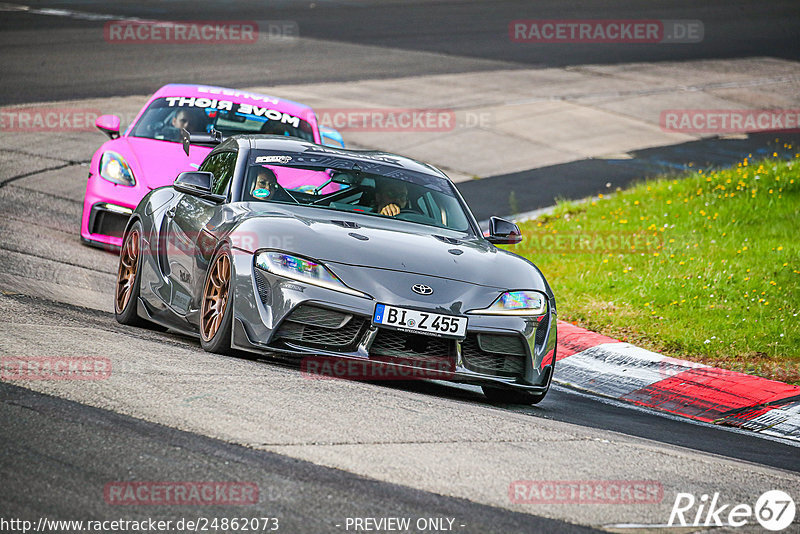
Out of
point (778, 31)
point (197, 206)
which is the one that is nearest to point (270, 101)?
point (197, 206)

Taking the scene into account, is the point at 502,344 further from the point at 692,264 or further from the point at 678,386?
the point at 692,264

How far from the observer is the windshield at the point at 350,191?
24.9 feet

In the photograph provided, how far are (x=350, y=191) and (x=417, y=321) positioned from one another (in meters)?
1.64

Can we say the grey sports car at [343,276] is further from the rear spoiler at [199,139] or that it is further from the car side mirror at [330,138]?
the car side mirror at [330,138]

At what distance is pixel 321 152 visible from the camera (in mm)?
8031

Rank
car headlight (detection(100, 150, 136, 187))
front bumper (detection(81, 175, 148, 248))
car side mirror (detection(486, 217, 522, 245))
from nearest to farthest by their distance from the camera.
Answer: car side mirror (detection(486, 217, 522, 245)), front bumper (detection(81, 175, 148, 248)), car headlight (detection(100, 150, 136, 187))

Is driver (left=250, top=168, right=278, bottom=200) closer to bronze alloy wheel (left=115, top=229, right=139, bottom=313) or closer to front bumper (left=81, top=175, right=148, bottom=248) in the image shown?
bronze alloy wheel (left=115, top=229, right=139, bottom=313)

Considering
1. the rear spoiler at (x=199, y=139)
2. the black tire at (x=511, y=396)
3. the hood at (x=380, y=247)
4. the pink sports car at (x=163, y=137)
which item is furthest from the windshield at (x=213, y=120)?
the black tire at (x=511, y=396)

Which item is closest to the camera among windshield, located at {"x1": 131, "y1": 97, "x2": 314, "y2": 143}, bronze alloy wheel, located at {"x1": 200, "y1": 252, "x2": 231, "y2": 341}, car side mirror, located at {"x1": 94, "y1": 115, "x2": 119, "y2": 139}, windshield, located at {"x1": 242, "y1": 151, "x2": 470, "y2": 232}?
bronze alloy wheel, located at {"x1": 200, "y1": 252, "x2": 231, "y2": 341}

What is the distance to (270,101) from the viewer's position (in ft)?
41.7

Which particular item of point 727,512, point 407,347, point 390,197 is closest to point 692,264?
point 390,197

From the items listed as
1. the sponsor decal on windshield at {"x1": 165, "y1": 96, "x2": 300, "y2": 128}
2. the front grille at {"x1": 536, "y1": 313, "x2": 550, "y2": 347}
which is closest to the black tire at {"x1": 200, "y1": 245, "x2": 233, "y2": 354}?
the front grille at {"x1": 536, "y1": 313, "x2": 550, "y2": 347}

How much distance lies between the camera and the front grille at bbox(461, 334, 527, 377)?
21.5ft

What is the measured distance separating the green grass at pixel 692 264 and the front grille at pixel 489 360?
2.67 m
